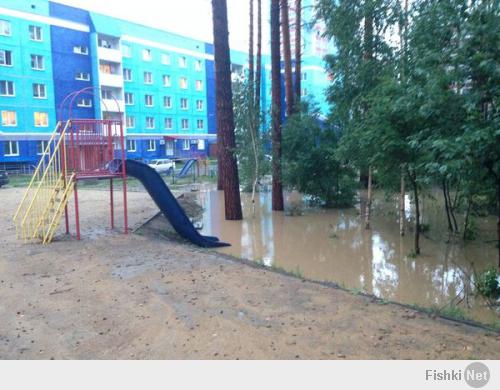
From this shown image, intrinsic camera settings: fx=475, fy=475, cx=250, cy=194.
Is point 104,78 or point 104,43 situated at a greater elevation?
point 104,43

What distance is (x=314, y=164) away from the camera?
15.5 m

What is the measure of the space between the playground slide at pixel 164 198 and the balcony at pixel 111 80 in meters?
33.7

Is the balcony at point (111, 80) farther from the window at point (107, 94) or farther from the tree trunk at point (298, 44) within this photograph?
the tree trunk at point (298, 44)

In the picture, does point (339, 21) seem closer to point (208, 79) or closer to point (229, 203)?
point (229, 203)

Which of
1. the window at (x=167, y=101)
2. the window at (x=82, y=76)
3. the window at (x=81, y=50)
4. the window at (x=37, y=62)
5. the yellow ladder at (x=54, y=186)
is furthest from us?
the window at (x=167, y=101)

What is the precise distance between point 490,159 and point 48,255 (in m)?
6.71

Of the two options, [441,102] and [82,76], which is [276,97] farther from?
[82,76]

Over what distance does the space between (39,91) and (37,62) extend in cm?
220

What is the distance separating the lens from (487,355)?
148 inches

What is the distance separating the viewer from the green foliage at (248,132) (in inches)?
573

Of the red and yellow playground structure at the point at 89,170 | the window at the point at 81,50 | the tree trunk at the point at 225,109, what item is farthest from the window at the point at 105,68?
the red and yellow playground structure at the point at 89,170

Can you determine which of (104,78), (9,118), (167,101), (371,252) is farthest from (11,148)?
(371,252)

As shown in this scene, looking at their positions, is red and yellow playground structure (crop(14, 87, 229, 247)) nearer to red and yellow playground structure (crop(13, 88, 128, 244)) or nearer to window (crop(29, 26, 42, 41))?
red and yellow playground structure (crop(13, 88, 128, 244))

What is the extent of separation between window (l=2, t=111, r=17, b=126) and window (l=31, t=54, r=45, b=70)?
13.3 feet
